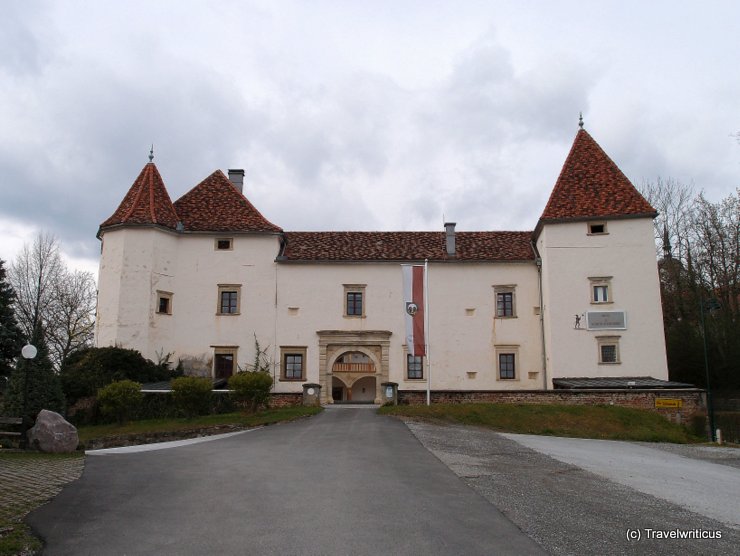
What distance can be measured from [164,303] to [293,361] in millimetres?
6568

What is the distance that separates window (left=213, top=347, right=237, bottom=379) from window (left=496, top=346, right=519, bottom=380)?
1222 cm

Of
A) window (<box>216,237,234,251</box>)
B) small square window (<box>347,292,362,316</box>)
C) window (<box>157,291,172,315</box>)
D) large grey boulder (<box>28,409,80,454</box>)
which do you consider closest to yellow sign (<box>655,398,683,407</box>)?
small square window (<box>347,292,362,316</box>)

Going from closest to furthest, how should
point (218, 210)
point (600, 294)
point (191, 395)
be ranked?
point (191, 395), point (600, 294), point (218, 210)

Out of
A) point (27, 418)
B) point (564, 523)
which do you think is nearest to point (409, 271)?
point (27, 418)

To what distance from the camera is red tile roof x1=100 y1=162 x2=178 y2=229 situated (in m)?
30.2

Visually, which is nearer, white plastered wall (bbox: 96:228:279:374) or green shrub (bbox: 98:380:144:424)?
green shrub (bbox: 98:380:144:424)

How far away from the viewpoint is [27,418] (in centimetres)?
1686

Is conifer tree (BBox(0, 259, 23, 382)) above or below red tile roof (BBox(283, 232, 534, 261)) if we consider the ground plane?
below

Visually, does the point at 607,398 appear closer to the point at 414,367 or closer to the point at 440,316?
the point at 440,316

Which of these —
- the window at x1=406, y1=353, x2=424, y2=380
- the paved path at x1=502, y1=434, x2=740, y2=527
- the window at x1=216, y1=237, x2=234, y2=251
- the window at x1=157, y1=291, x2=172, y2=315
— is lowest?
the paved path at x1=502, y1=434, x2=740, y2=527

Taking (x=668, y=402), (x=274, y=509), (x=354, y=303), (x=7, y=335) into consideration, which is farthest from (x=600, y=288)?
(x=7, y=335)

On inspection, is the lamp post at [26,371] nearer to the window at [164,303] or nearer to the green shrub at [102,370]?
the green shrub at [102,370]

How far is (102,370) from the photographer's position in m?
26.5

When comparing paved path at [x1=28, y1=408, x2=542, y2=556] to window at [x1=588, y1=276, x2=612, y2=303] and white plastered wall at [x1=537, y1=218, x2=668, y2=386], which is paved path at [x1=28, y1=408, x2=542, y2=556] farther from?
window at [x1=588, y1=276, x2=612, y2=303]
